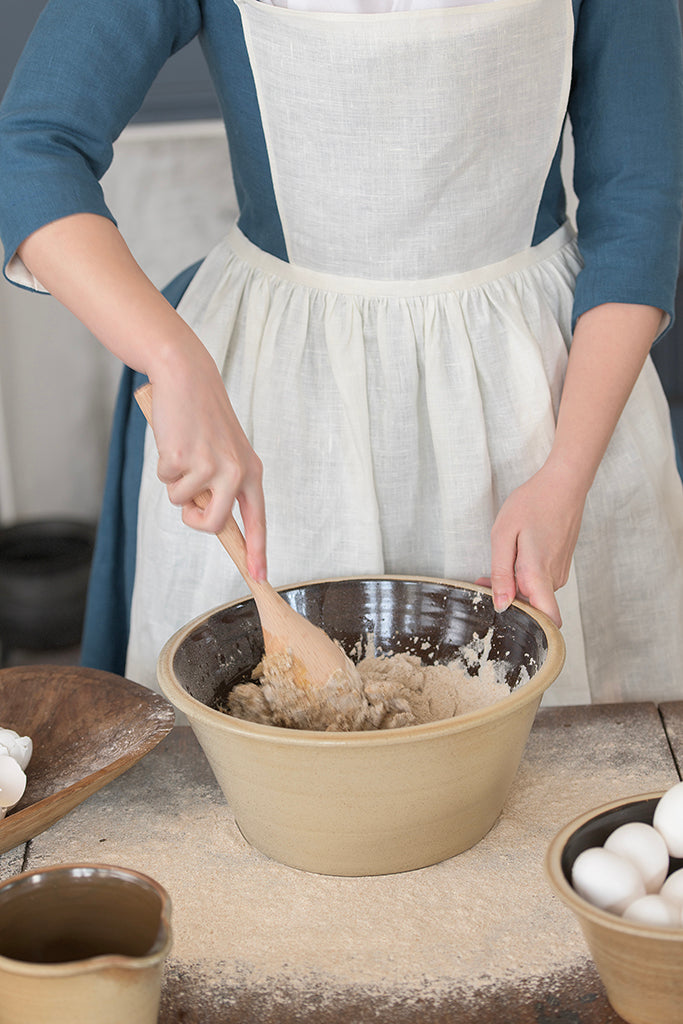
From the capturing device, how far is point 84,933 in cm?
57

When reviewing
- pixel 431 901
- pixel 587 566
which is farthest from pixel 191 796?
pixel 587 566

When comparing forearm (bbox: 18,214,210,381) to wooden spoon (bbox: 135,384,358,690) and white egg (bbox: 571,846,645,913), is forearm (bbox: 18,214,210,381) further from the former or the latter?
white egg (bbox: 571,846,645,913)

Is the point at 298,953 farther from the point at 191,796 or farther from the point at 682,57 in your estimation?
the point at 682,57

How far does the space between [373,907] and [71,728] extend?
1.02 feet

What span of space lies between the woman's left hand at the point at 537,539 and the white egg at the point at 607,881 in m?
0.30

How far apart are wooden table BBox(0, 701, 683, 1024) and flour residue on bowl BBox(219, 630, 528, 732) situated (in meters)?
0.07

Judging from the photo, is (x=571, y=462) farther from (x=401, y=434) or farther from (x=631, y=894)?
(x=631, y=894)

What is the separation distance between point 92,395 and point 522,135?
189 cm

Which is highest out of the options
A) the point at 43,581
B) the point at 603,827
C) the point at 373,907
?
the point at 603,827

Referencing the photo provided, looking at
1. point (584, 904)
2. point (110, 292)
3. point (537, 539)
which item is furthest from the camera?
point (537, 539)

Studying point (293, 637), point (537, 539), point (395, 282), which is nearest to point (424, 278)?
point (395, 282)

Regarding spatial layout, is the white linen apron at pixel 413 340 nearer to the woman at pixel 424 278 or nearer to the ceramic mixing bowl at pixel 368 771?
the woman at pixel 424 278

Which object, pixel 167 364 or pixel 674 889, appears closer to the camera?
pixel 674 889

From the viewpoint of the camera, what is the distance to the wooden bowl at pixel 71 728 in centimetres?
77
